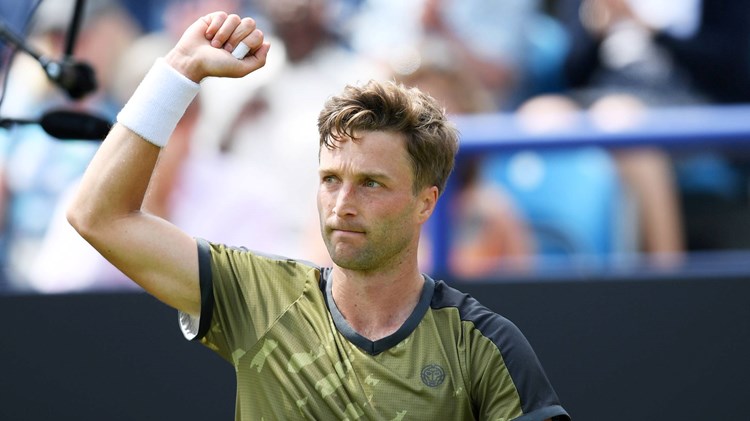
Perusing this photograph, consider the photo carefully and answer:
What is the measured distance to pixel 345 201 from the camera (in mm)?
2873

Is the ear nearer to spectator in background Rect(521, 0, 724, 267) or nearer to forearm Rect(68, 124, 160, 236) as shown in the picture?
forearm Rect(68, 124, 160, 236)

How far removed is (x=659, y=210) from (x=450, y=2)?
209 centimetres

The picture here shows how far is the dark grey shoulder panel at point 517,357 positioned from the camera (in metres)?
2.86

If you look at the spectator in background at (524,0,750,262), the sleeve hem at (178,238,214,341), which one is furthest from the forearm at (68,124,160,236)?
the spectator in background at (524,0,750,262)

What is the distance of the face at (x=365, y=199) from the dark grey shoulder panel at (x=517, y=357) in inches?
10.0

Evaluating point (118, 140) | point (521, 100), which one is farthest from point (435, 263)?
point (521, 100)

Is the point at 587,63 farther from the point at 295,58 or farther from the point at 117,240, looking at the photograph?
the point at 117,240

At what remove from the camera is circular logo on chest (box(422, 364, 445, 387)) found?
2.93 meters

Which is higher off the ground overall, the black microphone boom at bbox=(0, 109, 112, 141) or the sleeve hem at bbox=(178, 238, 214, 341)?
the black microphone boom at bbox=(0, 109, 112, 141)

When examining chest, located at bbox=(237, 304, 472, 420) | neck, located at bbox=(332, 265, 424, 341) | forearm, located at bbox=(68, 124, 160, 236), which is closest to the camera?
forearm, located at bbox=(68, 124, 160, 236)

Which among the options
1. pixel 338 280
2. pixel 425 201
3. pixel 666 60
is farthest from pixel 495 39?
pixel 338 280

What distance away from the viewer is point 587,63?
593 cm

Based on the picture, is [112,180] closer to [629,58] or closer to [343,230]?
[343,230]

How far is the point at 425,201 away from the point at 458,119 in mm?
1519
